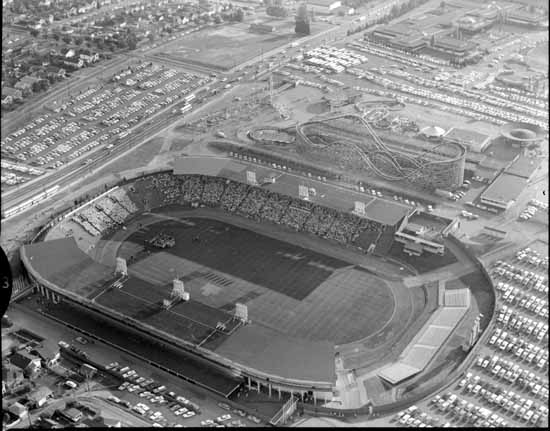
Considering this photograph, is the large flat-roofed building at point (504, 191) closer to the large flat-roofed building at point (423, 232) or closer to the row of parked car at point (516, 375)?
the large flat-roofed building at point (423, 232)

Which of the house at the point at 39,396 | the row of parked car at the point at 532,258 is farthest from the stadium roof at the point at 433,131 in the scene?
the house at the point at 39,396

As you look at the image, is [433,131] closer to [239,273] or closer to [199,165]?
[199,165]

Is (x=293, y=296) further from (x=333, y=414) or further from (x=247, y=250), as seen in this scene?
(x=333, y=414)

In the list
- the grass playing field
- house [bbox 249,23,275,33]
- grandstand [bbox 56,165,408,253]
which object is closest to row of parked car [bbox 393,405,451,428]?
the grass playing field

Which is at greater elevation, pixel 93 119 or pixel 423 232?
pixel 93 119

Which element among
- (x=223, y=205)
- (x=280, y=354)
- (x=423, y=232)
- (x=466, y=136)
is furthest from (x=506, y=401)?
(x=466, y=136)

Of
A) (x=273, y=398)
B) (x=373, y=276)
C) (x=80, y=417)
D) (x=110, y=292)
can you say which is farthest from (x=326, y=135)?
(x=80, y=417)
